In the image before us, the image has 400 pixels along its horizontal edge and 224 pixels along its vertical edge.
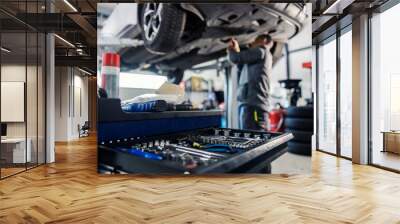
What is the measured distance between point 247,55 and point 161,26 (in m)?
1.16

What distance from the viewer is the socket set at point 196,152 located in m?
3.84

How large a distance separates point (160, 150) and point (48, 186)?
4.81 feet

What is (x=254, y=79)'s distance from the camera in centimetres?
433

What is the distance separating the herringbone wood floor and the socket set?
23 cm

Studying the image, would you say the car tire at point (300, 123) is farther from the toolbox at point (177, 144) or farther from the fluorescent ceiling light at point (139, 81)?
the fluorescent ceiling light at point (139, 81)

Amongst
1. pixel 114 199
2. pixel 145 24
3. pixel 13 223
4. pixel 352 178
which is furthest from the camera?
pixel 352 178

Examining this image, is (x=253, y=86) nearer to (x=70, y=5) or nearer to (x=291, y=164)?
(x=291, y=164)

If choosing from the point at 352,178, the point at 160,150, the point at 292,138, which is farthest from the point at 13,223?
the point at 352,178

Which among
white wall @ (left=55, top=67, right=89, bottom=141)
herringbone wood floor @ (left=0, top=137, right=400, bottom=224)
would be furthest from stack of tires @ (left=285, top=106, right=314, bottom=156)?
white wall @ (left=55, top=67, right=89, bottom=141)

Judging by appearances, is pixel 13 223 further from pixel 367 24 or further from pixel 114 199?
pixel 367 24

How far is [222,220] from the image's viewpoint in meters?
2.77

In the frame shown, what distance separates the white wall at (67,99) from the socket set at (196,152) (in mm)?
6862

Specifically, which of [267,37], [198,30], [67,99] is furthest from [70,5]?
[67,99]

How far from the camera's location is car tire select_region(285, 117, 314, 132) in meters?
4.27
